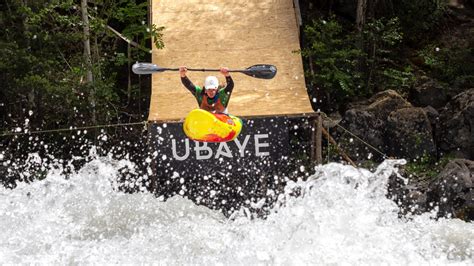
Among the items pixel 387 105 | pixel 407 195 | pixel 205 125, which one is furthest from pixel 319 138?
pixel 205 125

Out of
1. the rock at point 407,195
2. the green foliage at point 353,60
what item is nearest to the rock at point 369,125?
the green foliage at point 353,60

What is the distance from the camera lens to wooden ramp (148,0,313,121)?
10.5 m

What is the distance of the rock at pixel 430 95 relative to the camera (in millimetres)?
11914

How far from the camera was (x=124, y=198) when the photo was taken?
30.0 feet

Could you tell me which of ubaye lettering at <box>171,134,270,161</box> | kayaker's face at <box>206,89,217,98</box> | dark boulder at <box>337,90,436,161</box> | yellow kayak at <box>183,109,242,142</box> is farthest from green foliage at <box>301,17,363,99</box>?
yellow kayak at <box>183,109,242,142</box>

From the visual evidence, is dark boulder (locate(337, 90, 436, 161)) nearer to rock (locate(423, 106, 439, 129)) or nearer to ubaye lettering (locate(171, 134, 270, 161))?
rock (locate(423, 106, 439, 129))

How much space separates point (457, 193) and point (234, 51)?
390 cm

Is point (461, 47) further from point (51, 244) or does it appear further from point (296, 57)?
point (51, 244)

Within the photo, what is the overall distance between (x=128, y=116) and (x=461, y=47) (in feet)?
18.1

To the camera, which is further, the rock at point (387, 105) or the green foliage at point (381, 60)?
the green foliage at point (381, 60)

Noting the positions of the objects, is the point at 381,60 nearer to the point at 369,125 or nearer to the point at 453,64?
the point at 453,64

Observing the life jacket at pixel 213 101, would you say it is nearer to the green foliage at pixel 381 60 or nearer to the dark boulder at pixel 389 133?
the dark boulder at pixel 389 133

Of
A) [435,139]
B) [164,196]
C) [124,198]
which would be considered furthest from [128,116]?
[435,139]

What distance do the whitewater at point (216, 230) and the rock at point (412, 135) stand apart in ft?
6.60
